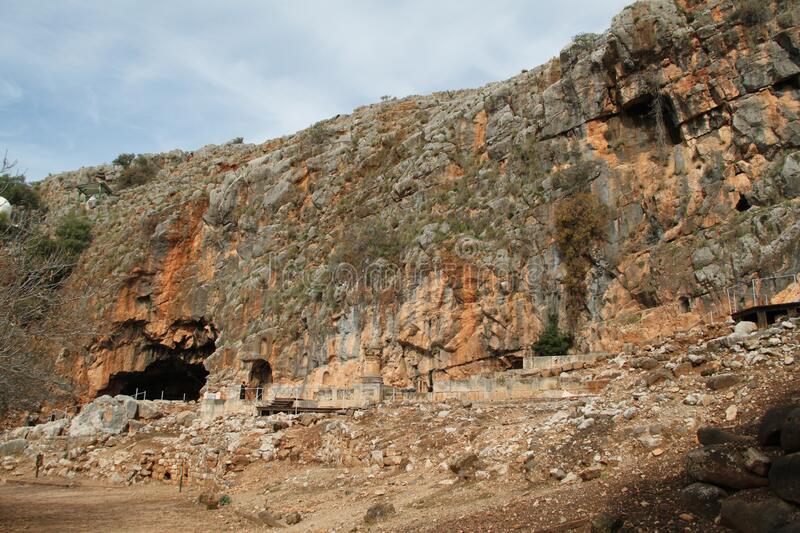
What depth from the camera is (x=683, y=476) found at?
28.4 ft

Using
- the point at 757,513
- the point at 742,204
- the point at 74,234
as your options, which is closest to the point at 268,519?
the point at 757,513

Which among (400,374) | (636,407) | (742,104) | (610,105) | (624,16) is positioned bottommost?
(636,407)

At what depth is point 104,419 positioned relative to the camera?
27.6 metres

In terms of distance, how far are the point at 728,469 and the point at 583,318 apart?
683 inches

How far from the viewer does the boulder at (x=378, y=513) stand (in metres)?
11.4

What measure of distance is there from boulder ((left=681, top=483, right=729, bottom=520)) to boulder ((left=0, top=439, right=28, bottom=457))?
26.8 metres

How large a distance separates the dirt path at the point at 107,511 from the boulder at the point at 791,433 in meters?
10.1

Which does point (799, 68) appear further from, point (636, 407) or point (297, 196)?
point (297, 196)

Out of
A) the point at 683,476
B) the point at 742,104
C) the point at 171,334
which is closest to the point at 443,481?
the point at 683,476

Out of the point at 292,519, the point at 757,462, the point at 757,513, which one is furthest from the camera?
Answer: the point at 292,519

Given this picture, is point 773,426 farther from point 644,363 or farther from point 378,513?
point 644,363

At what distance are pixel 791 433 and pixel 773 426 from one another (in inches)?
22.8

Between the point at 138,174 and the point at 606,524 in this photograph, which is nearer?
the point at 606,524

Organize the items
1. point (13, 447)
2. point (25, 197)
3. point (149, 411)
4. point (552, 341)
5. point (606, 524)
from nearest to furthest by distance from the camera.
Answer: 1. point (606, 524)
2. point (552, 341)
3. point (13, 447)
4. point (149, 411)
5. point (25, 197)
